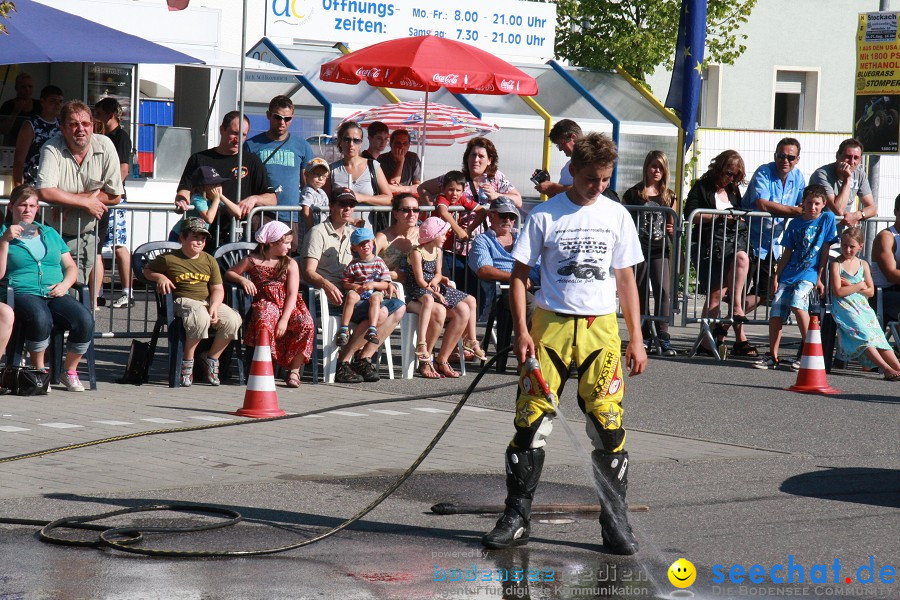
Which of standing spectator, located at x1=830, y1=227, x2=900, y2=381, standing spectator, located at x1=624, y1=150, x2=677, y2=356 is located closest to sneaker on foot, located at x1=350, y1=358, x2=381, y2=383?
standing spectator, located at x1=624, y1=150, x2=677, y2=356

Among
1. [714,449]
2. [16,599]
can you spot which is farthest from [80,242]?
[16,599]

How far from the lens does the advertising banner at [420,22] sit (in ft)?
69.1

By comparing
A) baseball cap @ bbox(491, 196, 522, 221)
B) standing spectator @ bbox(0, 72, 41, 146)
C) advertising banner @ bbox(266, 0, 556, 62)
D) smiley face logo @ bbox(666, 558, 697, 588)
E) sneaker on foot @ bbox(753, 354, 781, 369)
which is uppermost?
advertising banner @ bbox(266, 0, 556, 62)

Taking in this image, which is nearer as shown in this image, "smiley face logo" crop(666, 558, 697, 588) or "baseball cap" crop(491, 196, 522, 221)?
"smiley face logo" crop(666, 558, 697, 588)

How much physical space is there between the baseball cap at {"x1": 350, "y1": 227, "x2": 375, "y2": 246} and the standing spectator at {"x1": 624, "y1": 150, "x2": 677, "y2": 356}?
319 cm

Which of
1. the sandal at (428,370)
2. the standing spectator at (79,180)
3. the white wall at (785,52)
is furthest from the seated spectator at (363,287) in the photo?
the white wall at (785,52)

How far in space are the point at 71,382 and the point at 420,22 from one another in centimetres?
1331

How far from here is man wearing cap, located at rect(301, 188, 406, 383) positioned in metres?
11.2

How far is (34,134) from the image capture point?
47.2ft

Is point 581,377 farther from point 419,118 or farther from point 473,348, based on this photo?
point 419,118

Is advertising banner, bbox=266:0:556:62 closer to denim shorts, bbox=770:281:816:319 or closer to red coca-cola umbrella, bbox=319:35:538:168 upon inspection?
red coca-cola umbrella, bbox=319:35:538:168

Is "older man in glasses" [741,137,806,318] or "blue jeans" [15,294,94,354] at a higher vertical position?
"older man in glasses" [741,137,806,318]

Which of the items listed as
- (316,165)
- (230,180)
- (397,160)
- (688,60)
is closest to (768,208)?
(688,60)

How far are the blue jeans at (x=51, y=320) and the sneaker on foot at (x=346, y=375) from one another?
2083 mm
